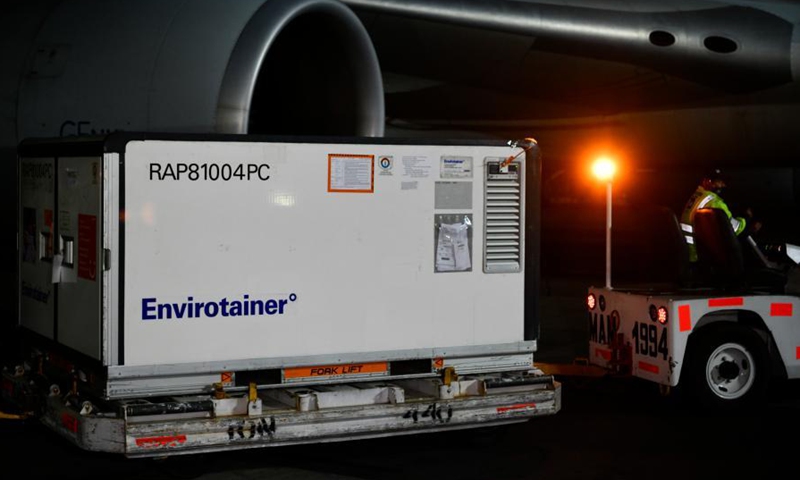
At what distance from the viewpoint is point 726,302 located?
8.02 m

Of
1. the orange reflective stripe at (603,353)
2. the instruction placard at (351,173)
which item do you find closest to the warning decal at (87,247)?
the instruction placard at (351,173)

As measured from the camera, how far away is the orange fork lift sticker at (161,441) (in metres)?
5.55

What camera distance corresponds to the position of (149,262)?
5.79 m

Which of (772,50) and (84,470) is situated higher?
(772,50)

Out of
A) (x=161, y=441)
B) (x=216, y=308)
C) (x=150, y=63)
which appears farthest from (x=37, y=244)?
(x=150, y=63)

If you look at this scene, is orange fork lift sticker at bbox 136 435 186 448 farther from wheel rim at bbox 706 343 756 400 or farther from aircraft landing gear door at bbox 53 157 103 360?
wheel rim at bbox 706 343 756 400

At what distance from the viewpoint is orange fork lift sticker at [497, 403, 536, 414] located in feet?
21.3

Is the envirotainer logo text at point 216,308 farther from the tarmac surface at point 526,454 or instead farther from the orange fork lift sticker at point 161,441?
the tarmac surface at point 526,454

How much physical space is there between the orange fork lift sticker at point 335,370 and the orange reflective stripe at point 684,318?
91.2 inches

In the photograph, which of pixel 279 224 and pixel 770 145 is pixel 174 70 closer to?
pixel 279 224

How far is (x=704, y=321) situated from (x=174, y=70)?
3845mm

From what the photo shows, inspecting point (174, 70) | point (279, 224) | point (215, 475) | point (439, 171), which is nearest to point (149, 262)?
point (279, 224)

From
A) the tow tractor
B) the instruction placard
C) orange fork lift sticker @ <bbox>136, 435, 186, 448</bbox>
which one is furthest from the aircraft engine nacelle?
orange fork lift sticker @ <bbox>136, 435, 186, 448</bbox>

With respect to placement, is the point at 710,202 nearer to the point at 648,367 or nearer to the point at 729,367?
the point at 729,367
